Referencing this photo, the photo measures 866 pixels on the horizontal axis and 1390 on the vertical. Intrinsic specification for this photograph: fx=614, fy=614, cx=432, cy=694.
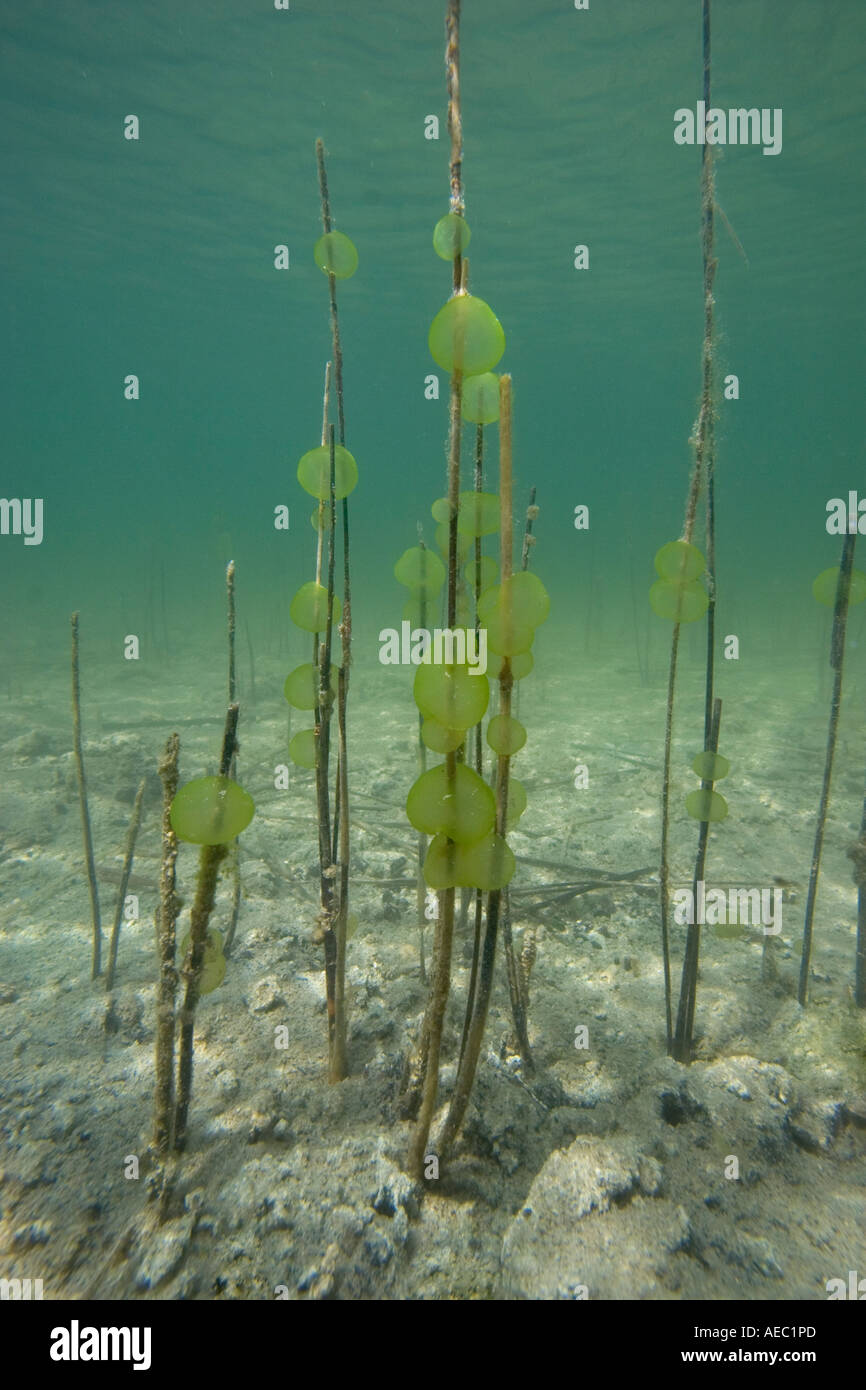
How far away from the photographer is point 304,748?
7.50ft

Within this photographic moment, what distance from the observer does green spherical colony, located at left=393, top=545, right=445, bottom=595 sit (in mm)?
2285

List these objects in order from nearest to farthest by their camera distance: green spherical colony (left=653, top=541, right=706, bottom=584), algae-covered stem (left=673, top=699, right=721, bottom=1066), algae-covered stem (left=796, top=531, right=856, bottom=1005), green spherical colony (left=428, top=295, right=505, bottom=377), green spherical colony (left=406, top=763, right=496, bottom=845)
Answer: green spherical colony (left=428, top=295, right=505, bottom=377) < green spherical colony (left=406, top=763, right=496, bottom=845) < green spherical colony (left=653, top=541, right=706, bottom=584) < algae-covered stem (left=673, top=699, right=721, bottom=1066) < algae-covered stem (left=796, top=531, right=856, bottom=1005)

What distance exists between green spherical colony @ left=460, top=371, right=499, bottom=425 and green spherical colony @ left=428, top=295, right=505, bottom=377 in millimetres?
166

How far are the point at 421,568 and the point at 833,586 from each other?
5.80 ft

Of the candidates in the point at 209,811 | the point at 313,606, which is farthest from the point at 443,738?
the point at 313,606

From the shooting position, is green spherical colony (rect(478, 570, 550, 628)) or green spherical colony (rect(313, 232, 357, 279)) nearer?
green spherical colony (rect(478, 570, 550, 628))

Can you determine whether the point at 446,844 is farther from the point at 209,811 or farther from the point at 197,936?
the point at 197,936

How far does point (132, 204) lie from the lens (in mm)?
22625

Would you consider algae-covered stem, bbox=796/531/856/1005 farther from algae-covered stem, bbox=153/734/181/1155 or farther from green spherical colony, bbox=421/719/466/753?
algae-covered stem, bbox=153/734/181/1155

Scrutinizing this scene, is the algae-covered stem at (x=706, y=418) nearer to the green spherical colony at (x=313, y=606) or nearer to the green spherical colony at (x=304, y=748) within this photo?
A: the green spherical colony at (x=313, y=606)

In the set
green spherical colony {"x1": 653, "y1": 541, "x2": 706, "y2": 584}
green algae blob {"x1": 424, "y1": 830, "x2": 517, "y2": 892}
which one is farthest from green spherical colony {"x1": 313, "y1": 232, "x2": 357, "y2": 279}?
green algae blob {"x1": 424, "y1": 830, "x2": 517, "y2": 892}

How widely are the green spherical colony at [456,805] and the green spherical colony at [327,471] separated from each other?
3.11 ft
